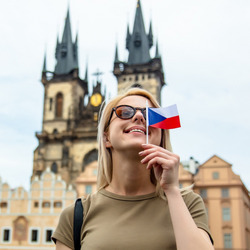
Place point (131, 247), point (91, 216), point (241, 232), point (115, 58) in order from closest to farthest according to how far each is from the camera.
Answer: point (131, 247)
point (91, 216)
point (241, 232)
point (115, 58)

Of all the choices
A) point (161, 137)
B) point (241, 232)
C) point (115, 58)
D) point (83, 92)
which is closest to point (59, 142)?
point (83, 92)

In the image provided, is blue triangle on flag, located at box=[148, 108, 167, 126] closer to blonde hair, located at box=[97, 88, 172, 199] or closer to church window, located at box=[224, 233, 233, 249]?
blonde hair, located at box=[97, 88, 172, 199]

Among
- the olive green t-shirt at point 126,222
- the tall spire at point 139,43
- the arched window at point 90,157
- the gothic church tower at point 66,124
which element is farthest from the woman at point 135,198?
the tall spire at point 139,43

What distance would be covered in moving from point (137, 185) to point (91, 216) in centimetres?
27

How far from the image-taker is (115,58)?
42375 mm

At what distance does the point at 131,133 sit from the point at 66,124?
3831 cm

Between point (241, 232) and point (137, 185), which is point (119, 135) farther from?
point (241, 232)

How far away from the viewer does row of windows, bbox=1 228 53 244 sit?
78.3 feet

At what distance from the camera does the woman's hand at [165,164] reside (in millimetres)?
1706

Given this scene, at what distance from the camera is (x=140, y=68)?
134 ft

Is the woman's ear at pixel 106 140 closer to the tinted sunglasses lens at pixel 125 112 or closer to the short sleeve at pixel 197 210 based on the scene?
the tinted sunglasses lens at pixel 125 112

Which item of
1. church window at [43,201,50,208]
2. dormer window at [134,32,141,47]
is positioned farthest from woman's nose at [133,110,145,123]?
dormer window at [134,32,141,47]

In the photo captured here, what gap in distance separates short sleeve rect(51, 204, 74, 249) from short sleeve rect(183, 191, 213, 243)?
1.86ft

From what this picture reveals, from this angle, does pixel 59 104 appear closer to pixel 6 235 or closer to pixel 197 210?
pixel 6 235
